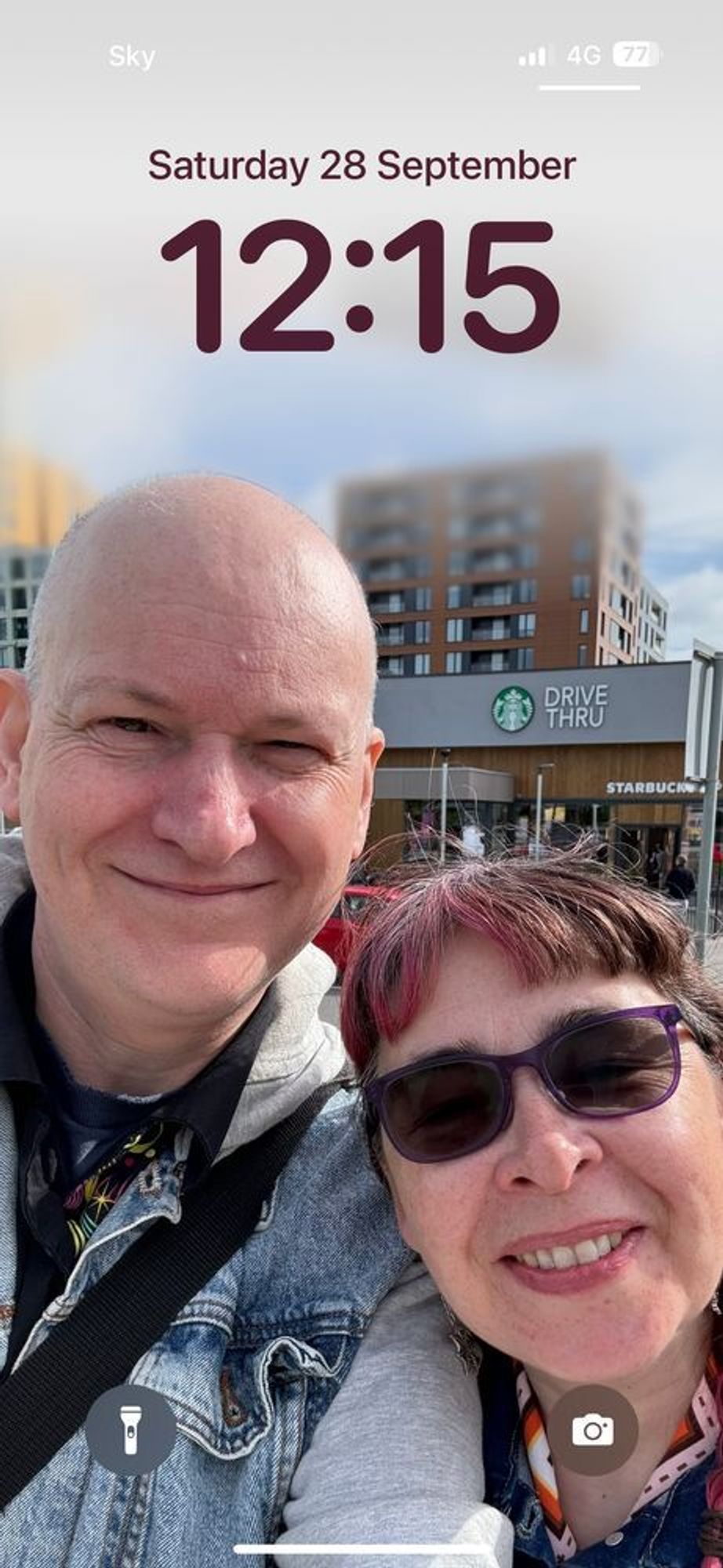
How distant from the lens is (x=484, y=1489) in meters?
1.08

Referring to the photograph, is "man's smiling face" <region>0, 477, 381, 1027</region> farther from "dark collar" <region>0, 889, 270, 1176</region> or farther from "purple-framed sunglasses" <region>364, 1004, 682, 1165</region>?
"purple-framed sunglasses" <region>364, 1004, 682, 1165</region>

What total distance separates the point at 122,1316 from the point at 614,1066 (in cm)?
61

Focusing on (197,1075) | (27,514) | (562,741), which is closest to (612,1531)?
(197,1075)

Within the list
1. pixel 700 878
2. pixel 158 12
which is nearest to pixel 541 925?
pixel 158 12

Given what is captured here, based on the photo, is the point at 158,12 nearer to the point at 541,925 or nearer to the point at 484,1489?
the point at 541,925

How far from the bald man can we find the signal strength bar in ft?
3.03

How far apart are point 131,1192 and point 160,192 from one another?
1518 millimetres

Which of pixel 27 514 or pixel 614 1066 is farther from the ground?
pixel 27 514

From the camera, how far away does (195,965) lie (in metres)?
1.21

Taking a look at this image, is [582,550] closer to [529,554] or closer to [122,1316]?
[529,554]

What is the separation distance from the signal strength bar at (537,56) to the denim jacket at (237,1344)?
1.55m

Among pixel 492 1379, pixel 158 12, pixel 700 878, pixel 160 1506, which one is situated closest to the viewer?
pixel 160 1506

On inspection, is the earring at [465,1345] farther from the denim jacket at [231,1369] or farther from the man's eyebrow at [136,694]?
the man's eyebrow at [136,694]

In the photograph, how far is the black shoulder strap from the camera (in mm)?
1083
